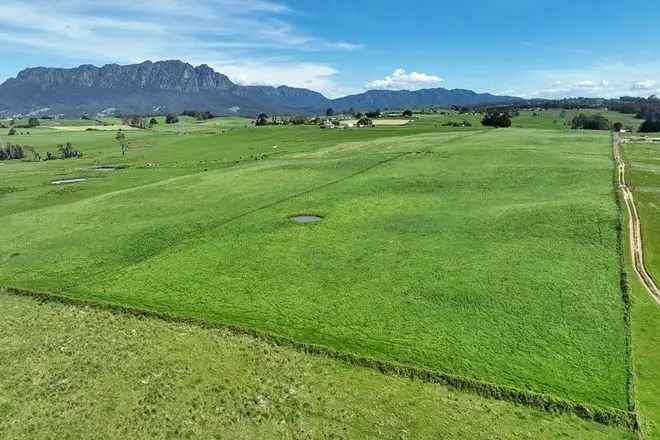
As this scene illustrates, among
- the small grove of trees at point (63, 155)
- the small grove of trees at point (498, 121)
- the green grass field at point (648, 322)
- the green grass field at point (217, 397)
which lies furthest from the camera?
the small grove of trees at point (498, 121)

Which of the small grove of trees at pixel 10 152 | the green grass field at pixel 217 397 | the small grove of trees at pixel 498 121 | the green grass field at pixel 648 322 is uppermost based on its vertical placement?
the small grove of trees at pixel 498 121

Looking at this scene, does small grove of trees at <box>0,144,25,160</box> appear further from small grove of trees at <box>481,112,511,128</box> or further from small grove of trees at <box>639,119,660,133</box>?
small grove of trees at <box>639,119,660,133</box>

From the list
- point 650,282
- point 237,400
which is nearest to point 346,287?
point 237,400

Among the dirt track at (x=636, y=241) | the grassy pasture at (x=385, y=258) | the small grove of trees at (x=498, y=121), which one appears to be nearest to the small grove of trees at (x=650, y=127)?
the small grove of trees at (x=498, y=121)

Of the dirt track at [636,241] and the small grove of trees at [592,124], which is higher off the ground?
the small grove of trees at [592,124]

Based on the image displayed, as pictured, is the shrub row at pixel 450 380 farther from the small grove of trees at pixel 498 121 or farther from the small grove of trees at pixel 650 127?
the small grove of trees at pixel 498 121

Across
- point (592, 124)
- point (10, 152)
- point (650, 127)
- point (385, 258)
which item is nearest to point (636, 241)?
point (385, 258)

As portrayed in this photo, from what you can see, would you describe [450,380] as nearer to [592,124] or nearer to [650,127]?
[650,127]
